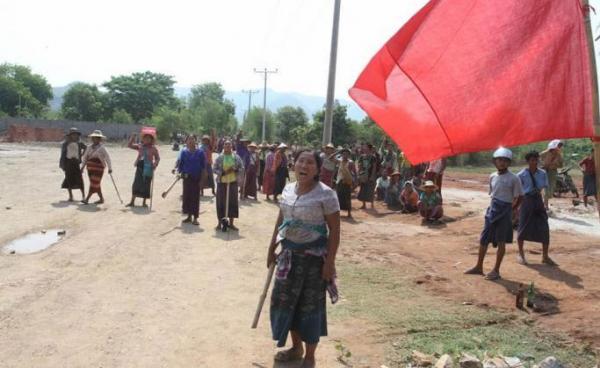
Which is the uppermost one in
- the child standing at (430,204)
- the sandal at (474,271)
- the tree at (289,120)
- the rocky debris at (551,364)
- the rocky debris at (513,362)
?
the tree at (289,120)

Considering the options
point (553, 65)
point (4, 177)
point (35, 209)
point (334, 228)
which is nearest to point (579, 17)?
point (553, 65)

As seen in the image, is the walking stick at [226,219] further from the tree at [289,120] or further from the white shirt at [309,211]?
the tree at [289,120]

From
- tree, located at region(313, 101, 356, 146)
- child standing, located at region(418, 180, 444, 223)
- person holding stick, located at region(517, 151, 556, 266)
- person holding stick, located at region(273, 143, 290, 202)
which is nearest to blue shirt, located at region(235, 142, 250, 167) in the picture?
person holding stick, located at region(273, 143, 290, 202)

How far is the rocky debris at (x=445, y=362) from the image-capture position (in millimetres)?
4312

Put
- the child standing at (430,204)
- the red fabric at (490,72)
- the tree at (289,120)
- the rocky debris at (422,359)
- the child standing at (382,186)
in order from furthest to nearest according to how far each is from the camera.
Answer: the tree at (289,120), the child standing at (382,186), the child standing at (430,204), the rocky debris at (422,359), the red fabric at (490,72)

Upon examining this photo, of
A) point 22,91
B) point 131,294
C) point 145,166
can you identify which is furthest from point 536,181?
point 22,91

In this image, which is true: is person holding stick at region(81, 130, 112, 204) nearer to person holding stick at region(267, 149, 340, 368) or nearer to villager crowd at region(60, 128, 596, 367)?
villager crowd at region(60, 128, 596, 367)

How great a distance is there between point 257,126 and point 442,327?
78.0m

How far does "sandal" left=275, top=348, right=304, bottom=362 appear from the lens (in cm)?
443

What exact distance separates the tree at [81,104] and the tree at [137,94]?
14.7 feet

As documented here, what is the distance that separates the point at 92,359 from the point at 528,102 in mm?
3602

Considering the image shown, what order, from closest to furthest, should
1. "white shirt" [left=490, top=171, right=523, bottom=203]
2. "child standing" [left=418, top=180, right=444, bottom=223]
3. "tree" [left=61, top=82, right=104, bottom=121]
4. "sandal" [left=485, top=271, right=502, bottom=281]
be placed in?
"white shirt" [left=490, top=171, right=523, bottom=203] → "sandal" [left=485, top=271, right=502, bottom=281] → "child standing" [left=418, top=180, right=444, bottom=223] → "tree" [left=61, top=82, right=104, bottom=121]

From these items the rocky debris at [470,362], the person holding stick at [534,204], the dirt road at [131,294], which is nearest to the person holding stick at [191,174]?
the dirt road at [131,294]

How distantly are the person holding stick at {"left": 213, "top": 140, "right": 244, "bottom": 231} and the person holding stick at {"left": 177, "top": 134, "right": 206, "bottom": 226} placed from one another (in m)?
0.48
